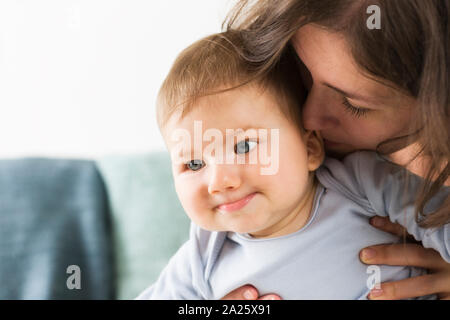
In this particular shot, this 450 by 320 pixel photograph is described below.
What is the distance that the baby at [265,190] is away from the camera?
2.59 ft

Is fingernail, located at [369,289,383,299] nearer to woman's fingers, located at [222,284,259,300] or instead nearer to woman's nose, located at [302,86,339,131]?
woman's fingers, located at [222,284,259,300]

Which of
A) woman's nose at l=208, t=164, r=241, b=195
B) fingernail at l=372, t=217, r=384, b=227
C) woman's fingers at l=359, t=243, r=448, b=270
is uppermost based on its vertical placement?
woman's nose at l=208, t=164, r=241, b=195

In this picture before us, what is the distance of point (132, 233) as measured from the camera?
4.24ft

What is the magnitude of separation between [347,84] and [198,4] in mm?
408

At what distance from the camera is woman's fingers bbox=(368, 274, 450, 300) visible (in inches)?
34.7

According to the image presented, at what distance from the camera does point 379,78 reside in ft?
2.48

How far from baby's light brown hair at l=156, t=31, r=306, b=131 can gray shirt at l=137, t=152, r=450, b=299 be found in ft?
0.52

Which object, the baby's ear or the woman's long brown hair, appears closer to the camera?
the woman's long brown hair

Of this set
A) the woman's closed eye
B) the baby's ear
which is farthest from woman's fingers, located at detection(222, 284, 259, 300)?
the woman's closed eye

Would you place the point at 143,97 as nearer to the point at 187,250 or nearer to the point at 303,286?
the point at 187,250

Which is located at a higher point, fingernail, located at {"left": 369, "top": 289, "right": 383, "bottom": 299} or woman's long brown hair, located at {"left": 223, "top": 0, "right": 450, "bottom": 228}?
woman's long brown hair, located at {"left": 223, "top": 0, "right": 450, "bottom": 228}

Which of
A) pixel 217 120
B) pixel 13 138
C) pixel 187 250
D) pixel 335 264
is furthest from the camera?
pixel 13 138

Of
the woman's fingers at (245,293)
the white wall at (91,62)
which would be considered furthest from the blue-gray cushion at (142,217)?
the woman's fingers at (245,293)
